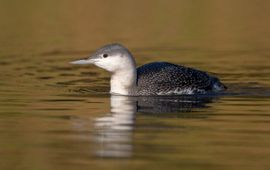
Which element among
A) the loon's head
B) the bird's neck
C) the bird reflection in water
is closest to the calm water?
the bird reflection in water

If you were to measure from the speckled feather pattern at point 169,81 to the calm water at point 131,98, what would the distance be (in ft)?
0.72

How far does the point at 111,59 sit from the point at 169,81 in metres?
0.82

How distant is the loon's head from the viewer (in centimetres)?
1396

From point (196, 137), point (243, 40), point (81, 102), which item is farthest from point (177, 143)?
point (243, 40)

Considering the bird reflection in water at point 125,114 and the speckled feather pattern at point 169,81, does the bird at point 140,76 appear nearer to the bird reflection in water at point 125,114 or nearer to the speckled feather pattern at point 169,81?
the speckled feather pattern at point 169,81

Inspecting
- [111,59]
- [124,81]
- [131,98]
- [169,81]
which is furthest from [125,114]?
[169,81]

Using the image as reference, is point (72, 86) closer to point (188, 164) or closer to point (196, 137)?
point (196, 137)

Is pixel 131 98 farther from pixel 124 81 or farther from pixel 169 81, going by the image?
pixel 169 81

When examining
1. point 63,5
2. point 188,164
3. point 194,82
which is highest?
point 63,5

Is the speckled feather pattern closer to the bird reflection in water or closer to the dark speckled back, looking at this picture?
the dark speckled back

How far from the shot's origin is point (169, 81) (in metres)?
14.3

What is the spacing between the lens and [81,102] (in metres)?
13.6

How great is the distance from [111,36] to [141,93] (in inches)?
300

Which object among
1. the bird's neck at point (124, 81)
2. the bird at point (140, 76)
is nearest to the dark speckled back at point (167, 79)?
the bird at point (140, 76)
